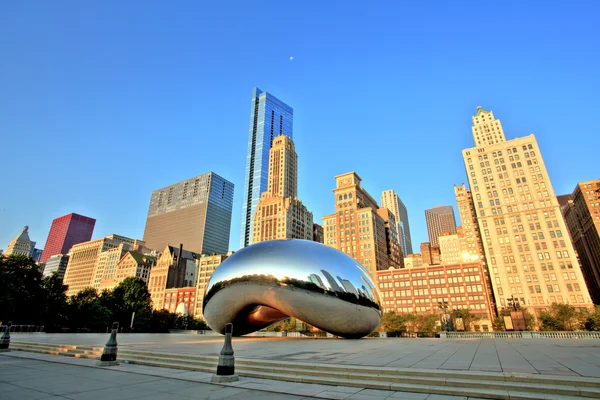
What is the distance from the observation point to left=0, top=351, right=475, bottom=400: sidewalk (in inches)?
224

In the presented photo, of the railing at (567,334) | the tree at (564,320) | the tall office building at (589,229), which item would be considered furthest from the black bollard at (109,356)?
the tall office building at (589,229)

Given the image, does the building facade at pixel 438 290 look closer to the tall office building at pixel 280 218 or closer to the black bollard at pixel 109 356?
the tall office building at pixel 280 218

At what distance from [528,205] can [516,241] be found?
1265 cm

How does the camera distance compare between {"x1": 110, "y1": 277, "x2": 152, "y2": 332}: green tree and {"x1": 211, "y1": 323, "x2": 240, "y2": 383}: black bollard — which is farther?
{"x1": 110, "y1": 277, "x2": 152, "y2": 332}: green tree

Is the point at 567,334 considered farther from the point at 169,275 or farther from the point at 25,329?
the point at 169,275

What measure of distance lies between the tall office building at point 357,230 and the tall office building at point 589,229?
78097 mm

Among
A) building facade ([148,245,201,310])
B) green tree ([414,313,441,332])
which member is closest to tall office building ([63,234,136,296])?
building facade ([148,245,201,310])

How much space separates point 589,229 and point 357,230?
9726cm

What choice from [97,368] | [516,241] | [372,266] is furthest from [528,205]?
[97,368]

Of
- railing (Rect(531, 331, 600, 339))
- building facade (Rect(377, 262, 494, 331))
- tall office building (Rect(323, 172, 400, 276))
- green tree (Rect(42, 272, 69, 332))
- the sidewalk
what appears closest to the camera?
the sidewalk

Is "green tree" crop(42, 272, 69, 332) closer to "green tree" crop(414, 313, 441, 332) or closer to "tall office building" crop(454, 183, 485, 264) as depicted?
"green tree" crop(414, 313, 441, 332)

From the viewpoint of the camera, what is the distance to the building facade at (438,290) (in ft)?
319

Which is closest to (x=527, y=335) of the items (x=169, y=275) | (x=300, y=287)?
(x=300, y=287)

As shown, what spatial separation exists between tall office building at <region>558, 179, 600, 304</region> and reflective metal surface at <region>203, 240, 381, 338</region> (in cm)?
14356
